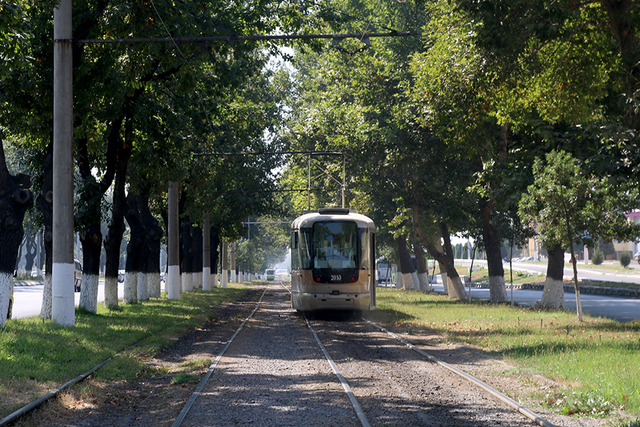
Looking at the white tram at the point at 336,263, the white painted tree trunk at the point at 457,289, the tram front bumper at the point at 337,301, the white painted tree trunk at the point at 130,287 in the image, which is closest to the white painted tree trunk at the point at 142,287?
the white painted tree trunk at the point at 130,287

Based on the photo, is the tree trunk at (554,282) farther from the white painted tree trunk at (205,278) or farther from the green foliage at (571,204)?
the white painted tree trunk at (205,278)

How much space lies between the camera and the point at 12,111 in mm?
19094

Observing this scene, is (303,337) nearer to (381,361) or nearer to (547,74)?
(381,361)

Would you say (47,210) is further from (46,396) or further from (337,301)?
(46,396)

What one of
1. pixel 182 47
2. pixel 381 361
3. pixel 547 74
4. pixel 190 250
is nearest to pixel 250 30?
pixel 182 47

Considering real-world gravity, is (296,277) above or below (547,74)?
below

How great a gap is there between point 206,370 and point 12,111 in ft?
33.4

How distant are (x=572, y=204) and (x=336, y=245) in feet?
24.4

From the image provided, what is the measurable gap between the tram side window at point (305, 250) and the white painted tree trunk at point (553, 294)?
951 cm

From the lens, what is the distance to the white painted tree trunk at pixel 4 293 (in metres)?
16.5

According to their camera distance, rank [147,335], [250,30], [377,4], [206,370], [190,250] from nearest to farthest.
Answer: [206,370]
[147,335]
[250,30]
[377,4]
[190,250]

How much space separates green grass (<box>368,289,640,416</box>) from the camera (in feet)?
32.1

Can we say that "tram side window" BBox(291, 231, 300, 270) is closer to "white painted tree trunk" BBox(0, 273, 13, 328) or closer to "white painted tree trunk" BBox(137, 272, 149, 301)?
"white painted tree trunk" BBox(137, 272, 149, 301)

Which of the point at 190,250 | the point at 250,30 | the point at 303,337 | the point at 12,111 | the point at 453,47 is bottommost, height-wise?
the point at 303,337
